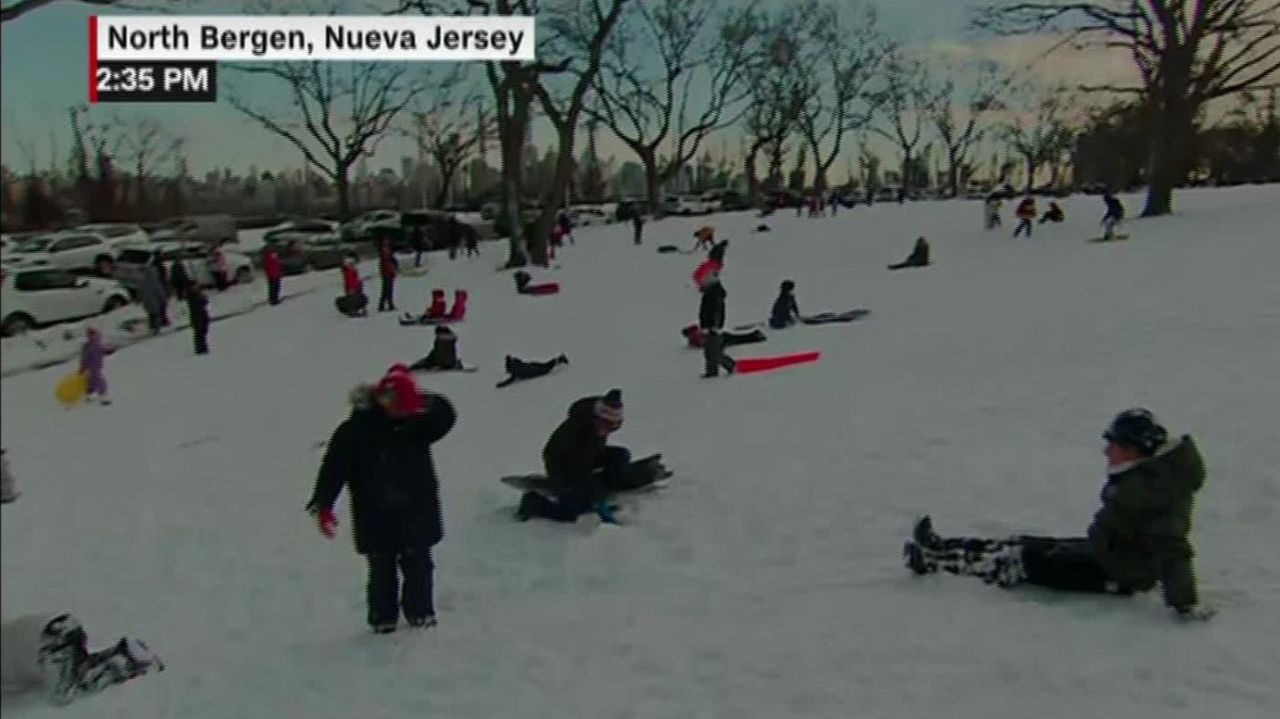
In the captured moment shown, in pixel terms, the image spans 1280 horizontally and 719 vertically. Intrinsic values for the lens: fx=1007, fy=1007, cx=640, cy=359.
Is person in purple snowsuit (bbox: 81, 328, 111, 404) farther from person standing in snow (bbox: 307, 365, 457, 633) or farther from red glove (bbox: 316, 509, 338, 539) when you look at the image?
red glove (bbox: 316, 509, 338, 539)

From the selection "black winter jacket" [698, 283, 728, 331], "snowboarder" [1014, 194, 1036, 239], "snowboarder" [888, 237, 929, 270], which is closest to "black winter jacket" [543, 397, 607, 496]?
"black winter jacket" [698, 283, 728, 331]

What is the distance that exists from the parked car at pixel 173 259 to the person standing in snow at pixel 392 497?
2.85 ft

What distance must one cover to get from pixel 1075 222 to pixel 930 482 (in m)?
12.5

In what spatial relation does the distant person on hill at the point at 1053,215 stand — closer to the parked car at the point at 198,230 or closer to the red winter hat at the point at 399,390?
the red winter hat at the point at 399,390

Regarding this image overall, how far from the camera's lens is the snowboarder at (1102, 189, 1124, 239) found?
1259cm

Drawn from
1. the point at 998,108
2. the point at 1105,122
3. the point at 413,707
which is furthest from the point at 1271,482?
the point at 1105,122

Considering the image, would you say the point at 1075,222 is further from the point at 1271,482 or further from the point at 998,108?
the point at 998,108

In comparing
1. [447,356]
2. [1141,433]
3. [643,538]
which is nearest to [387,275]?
[643,538]

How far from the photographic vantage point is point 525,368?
198 inches

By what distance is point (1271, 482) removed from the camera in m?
3.52

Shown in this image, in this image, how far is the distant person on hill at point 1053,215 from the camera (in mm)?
13916

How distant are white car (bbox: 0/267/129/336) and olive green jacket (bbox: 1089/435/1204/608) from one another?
7.76 feet

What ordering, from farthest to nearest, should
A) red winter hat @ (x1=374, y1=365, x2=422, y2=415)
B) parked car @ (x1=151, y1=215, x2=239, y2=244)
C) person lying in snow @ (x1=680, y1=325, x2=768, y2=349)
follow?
person lying in snow @ (x1=680, y1=325, x2=768, y2=349)
red winter hat @ (x1=374, y1=365, x2=422, y2=415)
parked car @ (x1=151, y1=215, x2=239, y2=244)

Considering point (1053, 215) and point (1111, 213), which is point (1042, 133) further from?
point (1053, 215)
